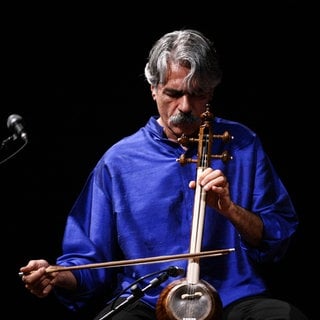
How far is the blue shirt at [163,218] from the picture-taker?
2531 millimetres

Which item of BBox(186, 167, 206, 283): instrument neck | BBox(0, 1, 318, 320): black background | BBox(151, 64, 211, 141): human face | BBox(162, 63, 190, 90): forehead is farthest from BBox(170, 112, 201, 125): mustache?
BBox(0, 1, 318, 320): black background

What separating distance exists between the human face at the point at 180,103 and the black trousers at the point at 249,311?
655 millimetres

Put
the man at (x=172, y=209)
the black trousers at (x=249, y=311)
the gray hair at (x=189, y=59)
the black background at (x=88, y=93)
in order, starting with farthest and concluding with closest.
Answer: the black background at (x=88, y=93) → the gray hair at (x=189, y=59) → the man at (x=172, y=209) → the black trousers at (x=249, y=311)

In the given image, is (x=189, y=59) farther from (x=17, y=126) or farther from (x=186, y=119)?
(x=17, y=126)

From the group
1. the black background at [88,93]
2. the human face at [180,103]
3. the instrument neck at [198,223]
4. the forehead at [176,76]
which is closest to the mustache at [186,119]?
the human face at [180,103]

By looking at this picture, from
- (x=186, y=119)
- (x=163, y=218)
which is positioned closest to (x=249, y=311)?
(x=163, y=218)

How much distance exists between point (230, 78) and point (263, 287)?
1014mm

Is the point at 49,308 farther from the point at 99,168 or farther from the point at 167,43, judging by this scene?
the point at 167,43

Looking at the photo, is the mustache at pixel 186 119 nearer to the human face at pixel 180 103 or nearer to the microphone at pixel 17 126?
the human face at pixel 180 103

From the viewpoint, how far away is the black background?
308 centimetres

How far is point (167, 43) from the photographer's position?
106 inches

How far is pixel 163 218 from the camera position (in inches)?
103

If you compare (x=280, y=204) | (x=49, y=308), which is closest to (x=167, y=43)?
(x=280, y=204)

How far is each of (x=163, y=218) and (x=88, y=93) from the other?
0.87 metres
